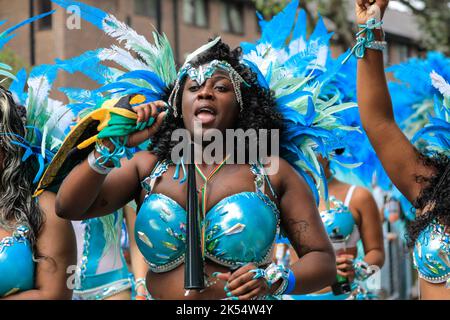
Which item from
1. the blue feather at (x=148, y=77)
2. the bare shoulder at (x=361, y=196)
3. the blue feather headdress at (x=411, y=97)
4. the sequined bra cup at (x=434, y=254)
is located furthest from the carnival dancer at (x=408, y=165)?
the blue feather headdress at (x=411, y=97)

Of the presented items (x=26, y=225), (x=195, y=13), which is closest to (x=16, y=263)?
(x=26, y=225)

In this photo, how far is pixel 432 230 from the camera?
336 cm

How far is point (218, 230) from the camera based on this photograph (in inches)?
132

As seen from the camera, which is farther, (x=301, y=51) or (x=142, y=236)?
(x=301, y=51)

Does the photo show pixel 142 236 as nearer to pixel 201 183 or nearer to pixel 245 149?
pixel 201 183

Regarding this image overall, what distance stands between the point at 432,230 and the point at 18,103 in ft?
7.14

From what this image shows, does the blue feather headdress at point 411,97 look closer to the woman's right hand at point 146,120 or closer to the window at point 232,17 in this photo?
the woman's right hand at point 146,120

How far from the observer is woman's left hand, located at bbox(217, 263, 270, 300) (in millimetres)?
3062

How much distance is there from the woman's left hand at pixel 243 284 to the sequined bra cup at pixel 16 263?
92cm

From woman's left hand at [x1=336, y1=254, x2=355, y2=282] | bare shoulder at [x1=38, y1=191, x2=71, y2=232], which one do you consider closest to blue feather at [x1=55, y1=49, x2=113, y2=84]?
bare shoulder at [x1=38, y1=191, x2=71, y2=232]
